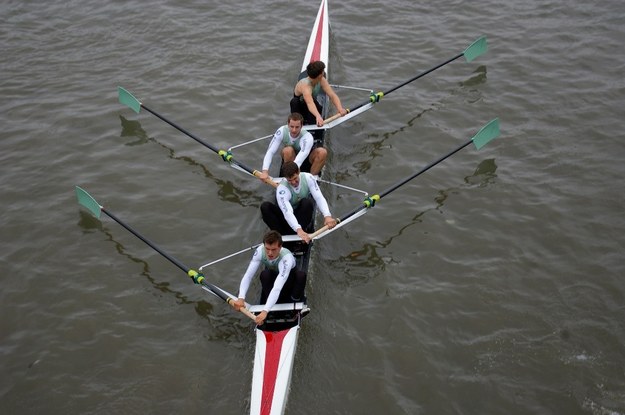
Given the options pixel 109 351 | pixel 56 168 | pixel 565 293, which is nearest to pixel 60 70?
pixel 56 168

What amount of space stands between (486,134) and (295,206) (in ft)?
14.9

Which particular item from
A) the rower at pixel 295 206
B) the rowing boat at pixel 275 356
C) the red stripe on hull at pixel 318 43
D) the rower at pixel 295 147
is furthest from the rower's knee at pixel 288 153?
the red stripe on hull at pixel 318 43

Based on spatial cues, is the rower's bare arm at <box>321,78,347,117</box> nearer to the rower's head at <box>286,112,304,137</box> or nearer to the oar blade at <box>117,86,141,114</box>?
the rower's head at <box>286,112,304,137</box>

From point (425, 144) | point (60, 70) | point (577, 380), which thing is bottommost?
point (577, 380)

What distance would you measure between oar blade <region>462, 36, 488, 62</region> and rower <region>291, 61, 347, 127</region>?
13.7 ft

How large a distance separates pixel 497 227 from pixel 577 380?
322 centimetres

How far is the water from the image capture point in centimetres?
787

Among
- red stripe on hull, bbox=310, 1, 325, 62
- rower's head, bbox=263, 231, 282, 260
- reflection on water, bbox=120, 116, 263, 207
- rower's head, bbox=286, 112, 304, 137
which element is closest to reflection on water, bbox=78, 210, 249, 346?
rower's head, bbox=263, 231, 282, 260

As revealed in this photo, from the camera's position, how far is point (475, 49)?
14211 mm

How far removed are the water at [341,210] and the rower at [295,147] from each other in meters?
0.91

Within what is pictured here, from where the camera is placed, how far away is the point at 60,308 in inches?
350

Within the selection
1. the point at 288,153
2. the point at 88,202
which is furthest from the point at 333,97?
the point at 88,202

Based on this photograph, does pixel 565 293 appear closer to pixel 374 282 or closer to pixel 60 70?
pixel 374 282

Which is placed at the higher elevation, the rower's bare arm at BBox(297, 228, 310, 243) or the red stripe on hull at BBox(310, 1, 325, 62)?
the red stripe on hull at BBox(310, 1, 325, 62)
